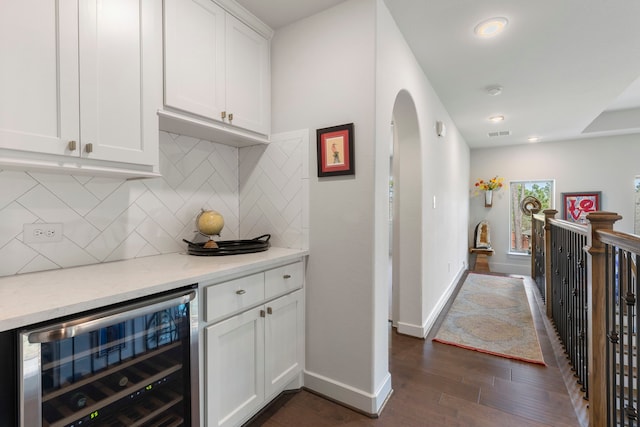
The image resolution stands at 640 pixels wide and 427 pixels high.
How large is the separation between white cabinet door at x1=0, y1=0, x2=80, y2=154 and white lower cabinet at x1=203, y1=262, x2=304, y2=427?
2.96 ft

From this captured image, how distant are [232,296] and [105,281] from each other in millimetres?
539

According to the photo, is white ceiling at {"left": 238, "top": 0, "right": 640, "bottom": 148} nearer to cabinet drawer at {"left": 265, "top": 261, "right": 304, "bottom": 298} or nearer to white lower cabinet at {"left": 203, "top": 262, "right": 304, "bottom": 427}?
cabinet drawer at {"left": 265, "top": 261, "right": 304, "bottom": 298}

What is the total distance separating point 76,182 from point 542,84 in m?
4.06

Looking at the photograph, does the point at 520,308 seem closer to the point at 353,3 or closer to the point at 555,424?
the point at 555,424

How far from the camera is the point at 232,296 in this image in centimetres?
154

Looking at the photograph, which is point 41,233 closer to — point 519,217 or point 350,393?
point 350,393

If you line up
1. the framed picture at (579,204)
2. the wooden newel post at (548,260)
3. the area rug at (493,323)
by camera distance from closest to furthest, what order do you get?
the area rug at (493,323) → the wooden newel post at (548,260) → the framed picture at (579,204)

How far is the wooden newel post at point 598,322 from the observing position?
1.54 m

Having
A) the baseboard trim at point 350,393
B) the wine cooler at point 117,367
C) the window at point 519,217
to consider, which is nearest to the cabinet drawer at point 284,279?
the wine cooler at point 117,367

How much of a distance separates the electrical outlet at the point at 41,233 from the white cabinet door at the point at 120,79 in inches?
18.0

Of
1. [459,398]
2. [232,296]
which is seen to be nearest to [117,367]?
[232,296]

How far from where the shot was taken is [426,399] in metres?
1.96

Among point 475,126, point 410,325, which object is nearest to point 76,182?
point 410,325

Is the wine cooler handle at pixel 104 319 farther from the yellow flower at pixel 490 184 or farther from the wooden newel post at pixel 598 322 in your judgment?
the yellow flower at pixel 490 184
